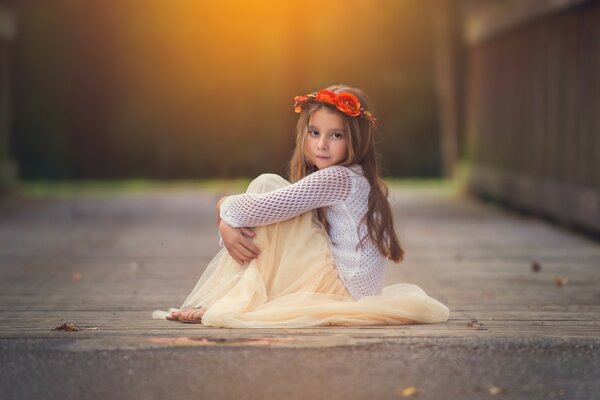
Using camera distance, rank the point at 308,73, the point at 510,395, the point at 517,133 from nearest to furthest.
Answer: the point at 510,395 → the point at 517,133 → the point at 308,73

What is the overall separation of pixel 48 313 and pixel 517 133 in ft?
31.5

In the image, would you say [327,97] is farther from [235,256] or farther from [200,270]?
[200,270]

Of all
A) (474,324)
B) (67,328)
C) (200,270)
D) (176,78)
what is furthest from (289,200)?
(176,78)

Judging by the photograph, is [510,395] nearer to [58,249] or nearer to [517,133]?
[58,249]

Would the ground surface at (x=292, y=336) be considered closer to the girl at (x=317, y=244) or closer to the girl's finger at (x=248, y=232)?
the girl at (x=317, y=244)

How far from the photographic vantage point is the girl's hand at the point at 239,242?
19.6 ft

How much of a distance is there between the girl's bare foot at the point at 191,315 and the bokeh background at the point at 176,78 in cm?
1587

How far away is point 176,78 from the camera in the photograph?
22469mm

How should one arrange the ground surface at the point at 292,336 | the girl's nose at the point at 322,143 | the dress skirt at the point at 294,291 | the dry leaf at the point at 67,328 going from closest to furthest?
the ground surface at the point at 292,336, the dry leaf at the point at 67,328, the dress skirt at the point at 294,291, the girl's nose at the point at 322,143

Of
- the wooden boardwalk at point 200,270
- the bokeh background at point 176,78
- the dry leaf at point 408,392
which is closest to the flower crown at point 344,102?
the wooden boardwalk at point 200,270

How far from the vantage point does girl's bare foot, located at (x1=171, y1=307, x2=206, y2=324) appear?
6066mm

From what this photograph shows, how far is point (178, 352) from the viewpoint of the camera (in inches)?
202

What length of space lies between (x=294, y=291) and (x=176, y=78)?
16722 millimetres

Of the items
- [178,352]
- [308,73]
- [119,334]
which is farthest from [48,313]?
[308,73]
